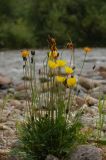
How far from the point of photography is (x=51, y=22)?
45.2 meters

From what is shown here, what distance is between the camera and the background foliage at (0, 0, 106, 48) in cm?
4131

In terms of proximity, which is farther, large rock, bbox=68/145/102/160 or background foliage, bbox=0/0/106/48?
background foliage, bbox=0/0/106/48

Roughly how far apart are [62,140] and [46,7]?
40.8 metres

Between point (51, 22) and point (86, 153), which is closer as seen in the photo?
point (86, 153)

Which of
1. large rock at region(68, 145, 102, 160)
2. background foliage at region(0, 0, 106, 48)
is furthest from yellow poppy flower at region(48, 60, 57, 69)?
background foliage at region(0, 0, 106, 48)

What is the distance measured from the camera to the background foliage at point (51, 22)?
4131 cm

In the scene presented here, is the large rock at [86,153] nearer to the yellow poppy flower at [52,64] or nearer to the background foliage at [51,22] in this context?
the yellow poppy flower at [52,64]

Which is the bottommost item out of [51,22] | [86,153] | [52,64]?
[86,153]

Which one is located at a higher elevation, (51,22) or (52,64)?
(52,64)

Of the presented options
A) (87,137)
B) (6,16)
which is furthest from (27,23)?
(87,137)

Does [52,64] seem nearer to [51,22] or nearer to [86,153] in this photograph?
[86,153]


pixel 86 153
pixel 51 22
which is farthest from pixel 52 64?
pixel 51 22

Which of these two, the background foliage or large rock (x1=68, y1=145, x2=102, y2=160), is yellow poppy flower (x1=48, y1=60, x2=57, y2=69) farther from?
the background foliage

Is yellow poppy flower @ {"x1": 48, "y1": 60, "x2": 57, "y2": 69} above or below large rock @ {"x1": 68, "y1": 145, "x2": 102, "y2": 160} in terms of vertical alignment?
above
